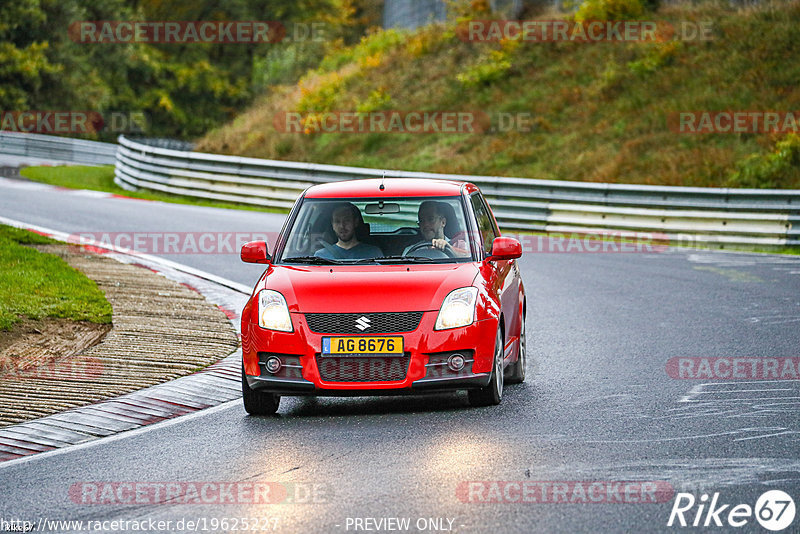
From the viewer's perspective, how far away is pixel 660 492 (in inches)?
243

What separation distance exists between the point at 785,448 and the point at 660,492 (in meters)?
1.35

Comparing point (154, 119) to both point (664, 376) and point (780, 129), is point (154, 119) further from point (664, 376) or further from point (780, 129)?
point (664, 376)

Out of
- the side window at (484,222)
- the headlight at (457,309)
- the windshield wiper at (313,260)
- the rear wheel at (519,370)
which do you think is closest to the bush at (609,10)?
the side window at (484,222)

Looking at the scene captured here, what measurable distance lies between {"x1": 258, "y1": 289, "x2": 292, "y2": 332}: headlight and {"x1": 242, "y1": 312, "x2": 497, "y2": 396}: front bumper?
0.16ft

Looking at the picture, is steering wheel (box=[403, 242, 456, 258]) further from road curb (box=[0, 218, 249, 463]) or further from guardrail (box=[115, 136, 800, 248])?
guardrail (box=[115, 136, 800, 248])

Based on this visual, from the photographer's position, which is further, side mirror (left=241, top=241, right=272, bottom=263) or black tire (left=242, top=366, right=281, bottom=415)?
side mirror (left=241, top=241, right=272, bottom=263)

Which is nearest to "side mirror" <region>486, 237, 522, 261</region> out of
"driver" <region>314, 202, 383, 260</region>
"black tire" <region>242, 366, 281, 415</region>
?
"driver" <region>314, 202, 383, 260</region>

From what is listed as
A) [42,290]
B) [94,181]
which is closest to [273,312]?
[42,290]

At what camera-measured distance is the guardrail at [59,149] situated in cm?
4353

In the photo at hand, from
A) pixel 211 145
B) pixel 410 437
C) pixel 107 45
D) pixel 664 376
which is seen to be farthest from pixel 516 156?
pixel 107 45

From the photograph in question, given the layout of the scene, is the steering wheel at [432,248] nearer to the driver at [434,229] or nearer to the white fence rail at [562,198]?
the driver at [434,229]

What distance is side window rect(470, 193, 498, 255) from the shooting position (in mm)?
9430

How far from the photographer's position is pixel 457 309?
8273mm

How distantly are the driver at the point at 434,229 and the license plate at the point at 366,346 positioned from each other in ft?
4.15
